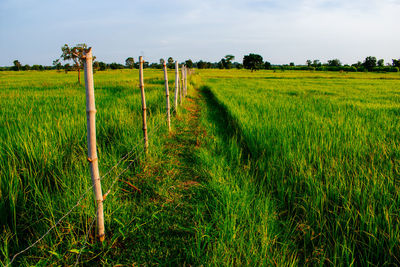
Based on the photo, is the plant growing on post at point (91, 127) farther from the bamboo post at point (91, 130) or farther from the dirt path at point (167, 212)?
the dirt path at point (167, 212)

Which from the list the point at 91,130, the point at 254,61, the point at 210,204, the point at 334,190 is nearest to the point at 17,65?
the point at 254,61

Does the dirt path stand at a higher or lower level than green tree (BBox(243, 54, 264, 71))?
lower

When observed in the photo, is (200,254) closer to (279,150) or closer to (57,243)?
(57,243)

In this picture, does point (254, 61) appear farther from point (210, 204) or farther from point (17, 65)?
point (210, 204)

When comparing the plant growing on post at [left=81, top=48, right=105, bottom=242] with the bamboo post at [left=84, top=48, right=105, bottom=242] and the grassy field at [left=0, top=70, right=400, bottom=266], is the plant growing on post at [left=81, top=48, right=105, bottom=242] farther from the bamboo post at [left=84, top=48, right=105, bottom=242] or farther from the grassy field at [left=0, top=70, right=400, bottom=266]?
the grassy field at [left=0, top=70, right=400, bottom=266]

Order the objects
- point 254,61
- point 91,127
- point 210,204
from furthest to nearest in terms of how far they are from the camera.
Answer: point 254,61
point 210,204
point 91,127

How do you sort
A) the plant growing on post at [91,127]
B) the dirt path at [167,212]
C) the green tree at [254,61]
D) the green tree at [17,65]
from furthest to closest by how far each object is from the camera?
the green tree at [254,61]
the green tree at [17,65]
the dirt path at [167,212]
the plant growing on post at [91,127]

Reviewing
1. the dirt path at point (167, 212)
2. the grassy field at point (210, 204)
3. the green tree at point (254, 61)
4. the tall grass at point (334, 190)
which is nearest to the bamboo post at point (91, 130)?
the grassy field at point (210, 204)

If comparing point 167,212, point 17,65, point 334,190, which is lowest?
point 167,212

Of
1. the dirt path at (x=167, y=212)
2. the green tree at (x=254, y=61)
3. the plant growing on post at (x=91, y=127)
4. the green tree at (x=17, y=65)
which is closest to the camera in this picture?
the plant growing on post at (x=91, y=127)

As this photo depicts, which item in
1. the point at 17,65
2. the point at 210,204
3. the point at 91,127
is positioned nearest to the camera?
the point at 91,127

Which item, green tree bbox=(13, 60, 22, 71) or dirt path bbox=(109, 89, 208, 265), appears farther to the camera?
green tree bbox=(13, 60, 22, 71)

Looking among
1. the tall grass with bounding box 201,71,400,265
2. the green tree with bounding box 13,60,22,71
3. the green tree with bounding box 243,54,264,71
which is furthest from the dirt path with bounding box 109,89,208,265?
the green tree with bounding box 13,60,22,71

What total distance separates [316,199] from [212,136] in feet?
8.80
